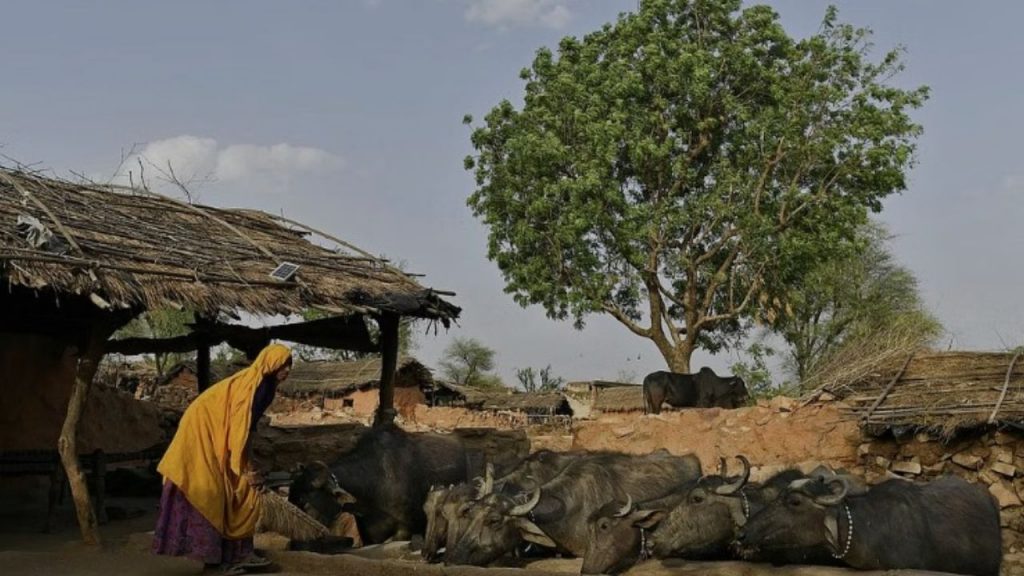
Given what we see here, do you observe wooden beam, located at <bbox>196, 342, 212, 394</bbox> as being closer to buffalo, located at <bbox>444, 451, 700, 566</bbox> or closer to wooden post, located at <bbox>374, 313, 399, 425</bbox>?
wooden post, located at <bbox>374, 313, 399, 425</bbox>

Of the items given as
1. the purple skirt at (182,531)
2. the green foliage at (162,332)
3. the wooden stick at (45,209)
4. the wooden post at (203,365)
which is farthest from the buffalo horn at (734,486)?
the green foliage at (162,332)

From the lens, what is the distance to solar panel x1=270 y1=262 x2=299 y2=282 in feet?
35.4

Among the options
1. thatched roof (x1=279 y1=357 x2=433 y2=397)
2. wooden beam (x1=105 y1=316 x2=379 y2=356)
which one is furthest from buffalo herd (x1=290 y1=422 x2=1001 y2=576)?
thatched roof (x1=279 y1=357 x2=433 y2=397)

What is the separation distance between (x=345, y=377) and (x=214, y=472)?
28360 millimetres

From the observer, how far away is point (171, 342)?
13.8m

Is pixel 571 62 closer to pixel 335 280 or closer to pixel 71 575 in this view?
pixel 335 280

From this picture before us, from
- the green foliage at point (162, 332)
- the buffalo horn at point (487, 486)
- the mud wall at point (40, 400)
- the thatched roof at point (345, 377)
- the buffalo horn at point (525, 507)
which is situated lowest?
the buffalo horn at point (525, 507)

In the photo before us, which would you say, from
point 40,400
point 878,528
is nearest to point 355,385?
point 40,400

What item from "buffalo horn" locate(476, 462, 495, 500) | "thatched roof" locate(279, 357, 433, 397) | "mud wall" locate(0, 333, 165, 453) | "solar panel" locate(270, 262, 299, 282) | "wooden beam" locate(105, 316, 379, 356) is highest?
"thatched roof" locate(279, 357, 433, 397)

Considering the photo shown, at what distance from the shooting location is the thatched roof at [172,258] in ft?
29.8

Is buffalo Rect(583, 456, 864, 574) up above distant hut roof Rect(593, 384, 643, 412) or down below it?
below

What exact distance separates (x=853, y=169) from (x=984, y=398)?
1310 centimetres

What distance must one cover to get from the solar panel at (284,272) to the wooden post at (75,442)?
1857 millimetres

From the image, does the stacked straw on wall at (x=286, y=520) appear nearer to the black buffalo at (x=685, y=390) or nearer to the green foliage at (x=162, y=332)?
the black buffalo at (x=685, y=390)
